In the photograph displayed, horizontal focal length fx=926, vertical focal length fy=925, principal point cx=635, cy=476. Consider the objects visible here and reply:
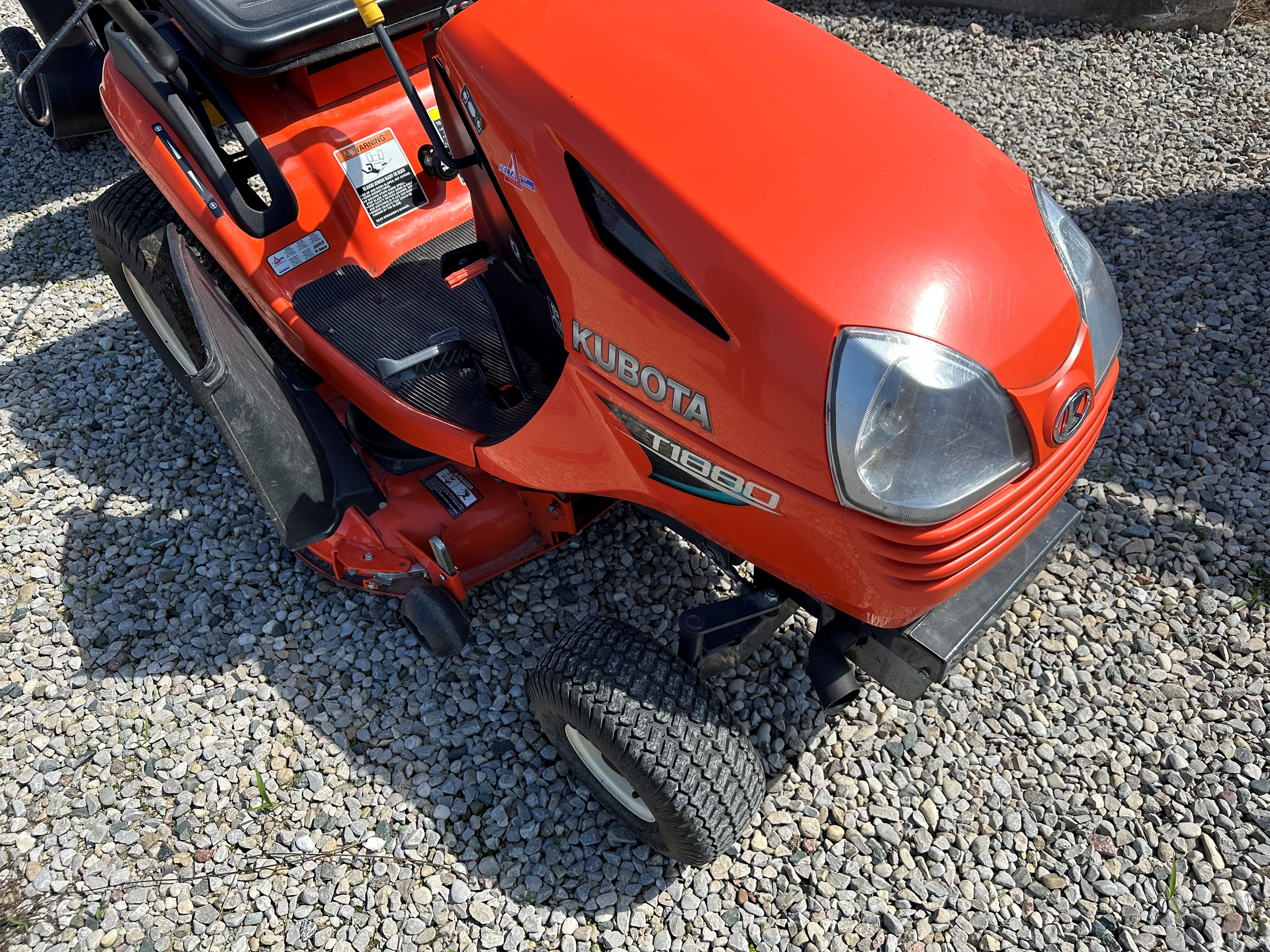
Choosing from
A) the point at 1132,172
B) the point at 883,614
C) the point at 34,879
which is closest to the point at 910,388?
the point at 883,614

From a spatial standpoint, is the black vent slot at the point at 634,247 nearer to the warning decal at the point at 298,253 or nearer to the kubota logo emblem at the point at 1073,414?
the kubota logo emblem at the point at 1073,414

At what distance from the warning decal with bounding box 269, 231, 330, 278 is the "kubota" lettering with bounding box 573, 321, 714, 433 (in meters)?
1.25

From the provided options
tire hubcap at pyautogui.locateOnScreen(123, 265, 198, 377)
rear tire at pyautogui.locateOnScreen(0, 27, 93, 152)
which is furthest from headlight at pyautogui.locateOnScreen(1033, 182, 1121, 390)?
rear tire at pyautogui.locateOnScreen(0, 27, 93, 152)

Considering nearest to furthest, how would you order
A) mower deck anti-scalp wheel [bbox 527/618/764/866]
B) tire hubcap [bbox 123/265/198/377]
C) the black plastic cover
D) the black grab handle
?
mower deck anti-scalp wheel [bbox 527/618/764/866], the black plastic cover, the black grab handle, tire hubcap [bbox 123/265/198/377]

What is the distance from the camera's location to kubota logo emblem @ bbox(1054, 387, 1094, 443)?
1.63 metres

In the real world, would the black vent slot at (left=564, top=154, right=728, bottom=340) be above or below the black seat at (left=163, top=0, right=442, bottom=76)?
below

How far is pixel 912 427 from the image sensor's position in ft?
4.95

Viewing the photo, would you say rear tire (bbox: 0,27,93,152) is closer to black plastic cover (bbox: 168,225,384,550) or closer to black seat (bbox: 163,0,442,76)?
black seat (bbox: 163,0,442,76)

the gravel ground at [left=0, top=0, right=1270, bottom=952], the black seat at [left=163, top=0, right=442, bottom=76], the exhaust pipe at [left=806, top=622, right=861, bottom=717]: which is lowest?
the gravel ground at [left=0, top=0, right=1270, bottom=952]

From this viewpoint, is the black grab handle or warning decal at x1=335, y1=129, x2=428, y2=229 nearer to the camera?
the black grab handle

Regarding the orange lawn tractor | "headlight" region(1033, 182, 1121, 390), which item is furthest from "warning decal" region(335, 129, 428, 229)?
"headlight" region(1033, 182, 1121, 390)

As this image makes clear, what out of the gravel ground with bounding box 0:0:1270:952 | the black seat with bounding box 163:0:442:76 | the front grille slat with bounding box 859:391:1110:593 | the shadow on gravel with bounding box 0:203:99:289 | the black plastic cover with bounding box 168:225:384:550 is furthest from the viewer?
the shadow on gravel with bounding box 0:203:99:289

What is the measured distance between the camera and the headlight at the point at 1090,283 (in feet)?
5.64

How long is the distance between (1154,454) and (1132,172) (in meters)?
1.75
